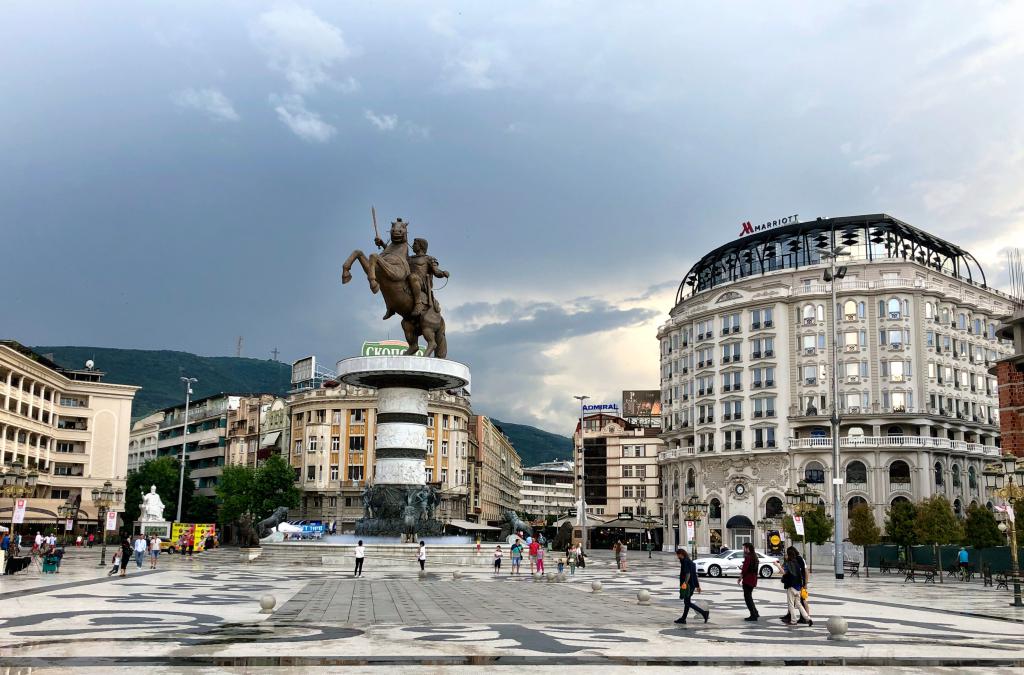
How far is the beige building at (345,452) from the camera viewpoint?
96.4 m

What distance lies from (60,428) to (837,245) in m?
82.0

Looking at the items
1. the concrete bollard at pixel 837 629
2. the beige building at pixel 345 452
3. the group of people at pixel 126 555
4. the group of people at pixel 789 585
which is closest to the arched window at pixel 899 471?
the beige building at pixel 345 452

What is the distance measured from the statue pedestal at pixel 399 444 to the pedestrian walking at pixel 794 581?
29.4 m

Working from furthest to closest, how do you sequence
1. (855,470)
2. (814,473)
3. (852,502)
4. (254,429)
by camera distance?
(254,429) < (814,473) < (855,470) < (852,502)

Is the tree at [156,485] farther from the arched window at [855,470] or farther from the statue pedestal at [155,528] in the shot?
the arched window at [855,470]

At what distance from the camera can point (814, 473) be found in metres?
84.8

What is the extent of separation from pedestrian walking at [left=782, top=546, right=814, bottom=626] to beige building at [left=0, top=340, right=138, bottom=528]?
76.3 m

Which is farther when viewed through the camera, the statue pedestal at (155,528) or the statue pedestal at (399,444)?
the statue pedestal at (155,528)

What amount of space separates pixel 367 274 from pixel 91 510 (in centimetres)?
6161

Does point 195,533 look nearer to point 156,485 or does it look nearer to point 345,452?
point 345,452

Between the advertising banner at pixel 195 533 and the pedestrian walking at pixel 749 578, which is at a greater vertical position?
the pedestrian walking at pixel 749 578

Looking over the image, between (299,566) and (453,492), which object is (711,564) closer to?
(299,566)

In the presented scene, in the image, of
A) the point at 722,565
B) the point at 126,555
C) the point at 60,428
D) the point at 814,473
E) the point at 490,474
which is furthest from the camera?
the point at 490,474

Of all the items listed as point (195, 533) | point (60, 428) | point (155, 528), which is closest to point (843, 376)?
point (195, 533)
